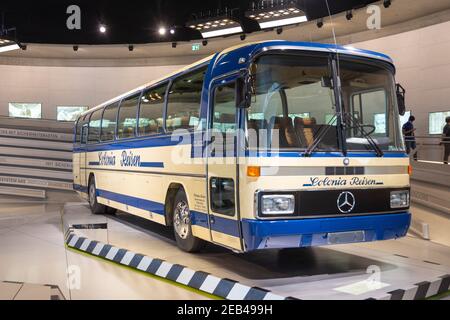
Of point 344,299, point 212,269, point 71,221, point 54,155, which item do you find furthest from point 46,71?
point 344,299

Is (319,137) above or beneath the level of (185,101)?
beneath

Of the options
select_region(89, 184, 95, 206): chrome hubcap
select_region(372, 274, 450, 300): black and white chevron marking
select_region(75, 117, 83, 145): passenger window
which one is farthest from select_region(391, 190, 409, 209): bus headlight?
select_region(75, 117, 83, 145): passenger window

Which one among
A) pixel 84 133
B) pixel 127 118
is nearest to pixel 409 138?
pixel 127 118

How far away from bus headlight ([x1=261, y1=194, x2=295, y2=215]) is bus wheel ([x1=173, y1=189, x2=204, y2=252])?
6.41ft

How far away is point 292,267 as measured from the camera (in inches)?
255

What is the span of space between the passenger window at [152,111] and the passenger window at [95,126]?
3292mm

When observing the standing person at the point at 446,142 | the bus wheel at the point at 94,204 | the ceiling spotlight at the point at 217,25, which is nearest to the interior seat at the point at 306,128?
the standing person at the point at 446,142

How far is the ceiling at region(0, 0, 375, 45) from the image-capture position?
48.3ft

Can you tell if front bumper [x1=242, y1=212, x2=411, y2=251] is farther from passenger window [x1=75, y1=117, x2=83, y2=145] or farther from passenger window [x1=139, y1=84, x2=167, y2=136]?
passenger window [x1=75, y1=117, x2=83, y2=145]

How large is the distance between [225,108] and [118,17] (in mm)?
11721

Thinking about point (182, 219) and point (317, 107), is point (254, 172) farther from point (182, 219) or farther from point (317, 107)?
point (182, 219)

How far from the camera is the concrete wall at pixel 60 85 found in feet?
71.6

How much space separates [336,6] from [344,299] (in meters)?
10.6

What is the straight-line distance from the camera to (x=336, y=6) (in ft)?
44.9
